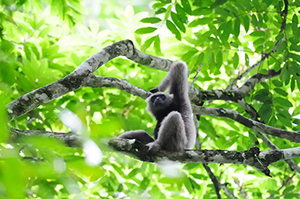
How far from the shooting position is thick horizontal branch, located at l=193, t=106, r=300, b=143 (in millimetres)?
4991

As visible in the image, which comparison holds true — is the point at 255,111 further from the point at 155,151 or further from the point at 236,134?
the point at 155,151

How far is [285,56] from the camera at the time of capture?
540 cm

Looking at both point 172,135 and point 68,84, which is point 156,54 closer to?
point 172,135

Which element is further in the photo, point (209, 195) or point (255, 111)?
point (209, 195)

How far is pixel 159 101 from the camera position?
588 cm

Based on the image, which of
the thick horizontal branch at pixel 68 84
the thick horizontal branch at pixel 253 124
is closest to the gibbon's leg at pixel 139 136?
the thick horizontal branch at pixel 253 124

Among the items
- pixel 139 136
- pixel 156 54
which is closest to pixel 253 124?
pixel 139 136

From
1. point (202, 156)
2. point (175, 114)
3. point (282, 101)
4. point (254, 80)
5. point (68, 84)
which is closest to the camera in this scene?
point (68, 84)

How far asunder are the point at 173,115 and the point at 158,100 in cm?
82

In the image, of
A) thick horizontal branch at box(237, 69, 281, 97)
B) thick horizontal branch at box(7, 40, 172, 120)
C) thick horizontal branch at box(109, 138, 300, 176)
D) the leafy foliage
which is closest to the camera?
thick horizontal branch at box(7, 40, 172, 120)

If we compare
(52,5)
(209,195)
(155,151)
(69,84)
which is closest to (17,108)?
(69,84)

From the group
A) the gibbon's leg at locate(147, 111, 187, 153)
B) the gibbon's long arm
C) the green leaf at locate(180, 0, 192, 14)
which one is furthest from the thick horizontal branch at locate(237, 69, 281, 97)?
the green leaf at locate(180, 0, 192, 14)

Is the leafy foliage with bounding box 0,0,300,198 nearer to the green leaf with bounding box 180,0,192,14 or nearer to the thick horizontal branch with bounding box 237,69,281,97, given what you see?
the green leaf with bounding box 180,0,192,14

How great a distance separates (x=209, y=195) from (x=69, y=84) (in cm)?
475
